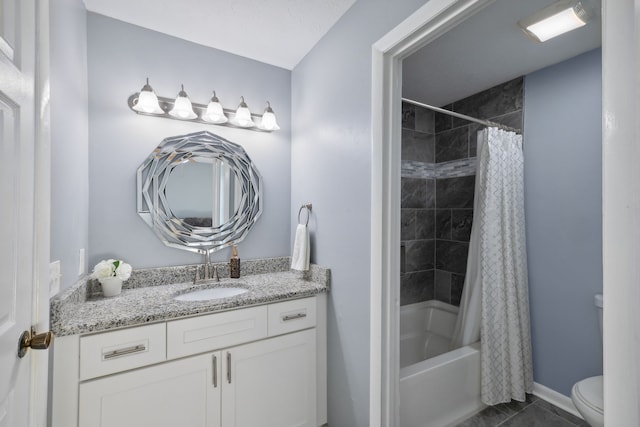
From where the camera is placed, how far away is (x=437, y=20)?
3.64 ft

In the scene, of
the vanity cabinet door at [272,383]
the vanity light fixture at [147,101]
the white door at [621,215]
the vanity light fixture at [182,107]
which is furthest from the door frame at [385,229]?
the vanity light fixture at [147,101]

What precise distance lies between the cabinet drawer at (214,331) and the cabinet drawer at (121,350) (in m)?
0.05

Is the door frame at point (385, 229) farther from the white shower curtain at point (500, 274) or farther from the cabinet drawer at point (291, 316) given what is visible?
the white shower curtain at point (500, 274)

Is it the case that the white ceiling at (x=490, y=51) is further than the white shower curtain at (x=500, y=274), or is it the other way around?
the white shower curtain at (x=500, y=274)

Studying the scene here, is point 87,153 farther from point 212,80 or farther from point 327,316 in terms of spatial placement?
point 327,316

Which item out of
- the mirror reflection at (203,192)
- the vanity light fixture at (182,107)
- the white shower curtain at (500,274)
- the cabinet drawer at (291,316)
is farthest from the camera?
the white shower curtain at (500,274)

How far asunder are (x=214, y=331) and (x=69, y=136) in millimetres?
1106

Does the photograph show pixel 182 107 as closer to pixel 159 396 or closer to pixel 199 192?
pixel 199 192

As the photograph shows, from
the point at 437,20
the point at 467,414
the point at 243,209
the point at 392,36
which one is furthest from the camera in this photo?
the point at 243,209

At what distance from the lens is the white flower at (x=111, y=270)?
1.43 metres

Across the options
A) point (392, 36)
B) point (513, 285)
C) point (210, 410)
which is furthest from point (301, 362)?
point (392, 36)

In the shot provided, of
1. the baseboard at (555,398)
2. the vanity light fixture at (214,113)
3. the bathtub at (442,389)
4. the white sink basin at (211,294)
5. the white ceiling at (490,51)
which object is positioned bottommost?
the baseboard at (555,398)

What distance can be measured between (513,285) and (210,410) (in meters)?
2.02

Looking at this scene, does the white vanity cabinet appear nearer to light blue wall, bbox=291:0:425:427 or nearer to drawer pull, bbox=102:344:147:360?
drawer pull, bbox=102:344:147:360
